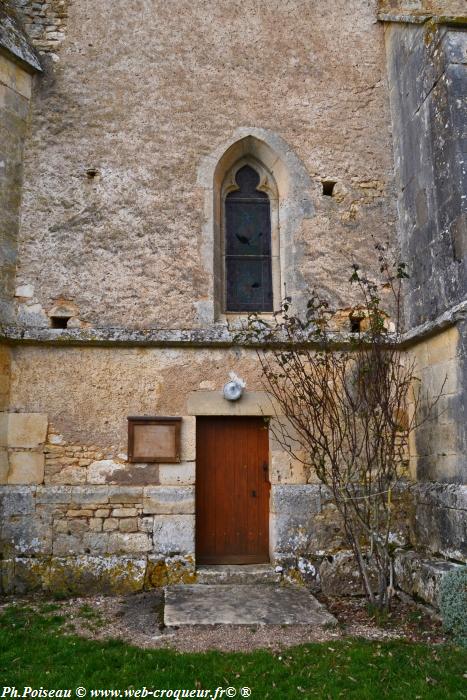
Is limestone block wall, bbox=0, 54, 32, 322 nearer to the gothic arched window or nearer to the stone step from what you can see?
the gothic arched window

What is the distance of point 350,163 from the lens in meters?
7.20

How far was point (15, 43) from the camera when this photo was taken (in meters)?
6.76

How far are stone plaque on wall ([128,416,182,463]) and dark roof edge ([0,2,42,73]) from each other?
4206mm

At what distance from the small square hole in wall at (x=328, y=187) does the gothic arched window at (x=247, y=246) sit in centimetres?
71

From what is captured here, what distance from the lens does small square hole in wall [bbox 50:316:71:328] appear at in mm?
6547

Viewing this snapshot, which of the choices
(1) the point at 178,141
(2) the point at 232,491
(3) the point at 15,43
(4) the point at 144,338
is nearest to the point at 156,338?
(4) the point at 144,338

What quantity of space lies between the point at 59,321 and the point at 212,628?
11.7 ft

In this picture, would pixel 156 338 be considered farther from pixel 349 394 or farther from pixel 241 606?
pixel 241 606

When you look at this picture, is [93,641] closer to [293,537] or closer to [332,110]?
[293,537]

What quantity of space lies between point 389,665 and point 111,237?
4.95 m

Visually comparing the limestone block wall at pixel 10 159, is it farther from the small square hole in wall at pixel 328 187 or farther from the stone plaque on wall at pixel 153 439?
the small square hole in wall at pixel 328 187

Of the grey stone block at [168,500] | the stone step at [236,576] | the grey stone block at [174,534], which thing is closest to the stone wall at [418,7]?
the grey stone block at [168,500]

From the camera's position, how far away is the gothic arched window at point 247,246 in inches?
280

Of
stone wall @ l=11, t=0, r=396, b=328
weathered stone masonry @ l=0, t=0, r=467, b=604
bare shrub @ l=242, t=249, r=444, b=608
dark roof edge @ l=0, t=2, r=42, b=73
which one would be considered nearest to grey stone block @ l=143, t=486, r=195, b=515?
weathered stone masonry @ l=0, t=0, r=467, b=604
